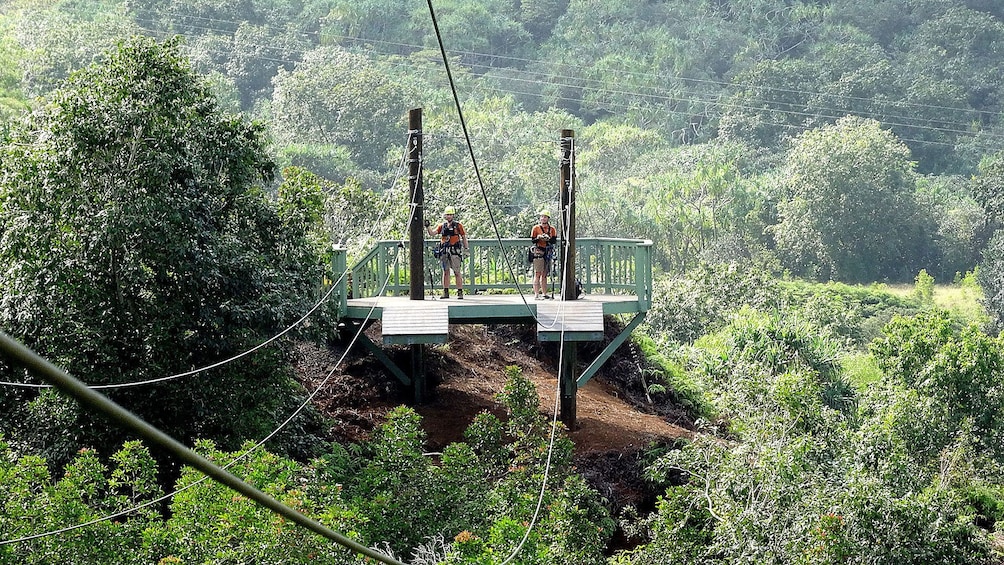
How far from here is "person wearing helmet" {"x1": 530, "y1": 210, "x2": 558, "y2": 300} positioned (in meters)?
14.9

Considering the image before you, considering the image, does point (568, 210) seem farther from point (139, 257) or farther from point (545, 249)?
point (139, 257)

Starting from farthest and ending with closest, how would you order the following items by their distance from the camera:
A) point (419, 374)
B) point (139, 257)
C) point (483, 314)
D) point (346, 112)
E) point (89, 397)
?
point (346, 112) → point (419, 374) → point (483, 314) → point (139, 257) → point (89, 397)

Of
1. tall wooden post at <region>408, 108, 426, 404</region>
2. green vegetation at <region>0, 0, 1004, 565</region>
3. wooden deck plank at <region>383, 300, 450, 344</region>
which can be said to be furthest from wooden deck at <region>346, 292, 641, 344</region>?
green vegetation at <region>0, 0, 1004, 565</region>

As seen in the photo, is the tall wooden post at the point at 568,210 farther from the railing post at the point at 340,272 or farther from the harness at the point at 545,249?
the railing post at the point at 340,272

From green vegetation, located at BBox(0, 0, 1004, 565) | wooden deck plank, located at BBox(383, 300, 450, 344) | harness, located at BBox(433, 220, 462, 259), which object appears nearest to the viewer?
green vegetation, located at BBox(0, 0, 1004, 565)

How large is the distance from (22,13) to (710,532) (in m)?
60.2

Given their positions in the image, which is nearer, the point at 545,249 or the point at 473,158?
the point at 473,158

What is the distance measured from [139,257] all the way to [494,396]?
4.52 meters

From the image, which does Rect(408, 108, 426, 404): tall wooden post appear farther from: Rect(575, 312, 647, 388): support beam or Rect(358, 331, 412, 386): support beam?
Rect(575, 312, 647, 388): support beam

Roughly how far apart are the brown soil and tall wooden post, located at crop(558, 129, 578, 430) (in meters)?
0.29

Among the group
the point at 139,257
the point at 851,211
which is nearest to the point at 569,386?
the point at 139,257

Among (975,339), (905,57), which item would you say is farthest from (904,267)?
(975,339)

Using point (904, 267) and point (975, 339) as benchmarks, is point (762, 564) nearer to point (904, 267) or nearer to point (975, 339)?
point (975, 339)

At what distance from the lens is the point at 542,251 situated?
14.9 m
